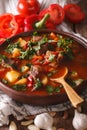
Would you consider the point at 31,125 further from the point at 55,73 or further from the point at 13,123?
the point at 55,73

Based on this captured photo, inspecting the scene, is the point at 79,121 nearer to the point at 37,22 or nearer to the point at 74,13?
the point at 37,22

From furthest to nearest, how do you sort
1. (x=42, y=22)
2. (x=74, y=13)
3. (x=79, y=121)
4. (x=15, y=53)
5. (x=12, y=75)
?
(x=74, y=13) < (x=42, y=22) < (x=15, y=53) < (x=12, y=75) < (x=79, y=121)

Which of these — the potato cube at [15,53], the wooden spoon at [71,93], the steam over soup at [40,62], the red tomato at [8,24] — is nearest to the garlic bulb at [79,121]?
the wooden spoon at [71,93]

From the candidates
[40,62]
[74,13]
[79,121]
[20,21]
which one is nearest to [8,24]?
[20,21]

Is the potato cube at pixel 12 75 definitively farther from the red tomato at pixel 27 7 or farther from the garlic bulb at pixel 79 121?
the red tomato at pixel 27 7

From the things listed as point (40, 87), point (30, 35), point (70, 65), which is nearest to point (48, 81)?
point (40, 87)

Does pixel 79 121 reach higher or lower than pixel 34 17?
lower

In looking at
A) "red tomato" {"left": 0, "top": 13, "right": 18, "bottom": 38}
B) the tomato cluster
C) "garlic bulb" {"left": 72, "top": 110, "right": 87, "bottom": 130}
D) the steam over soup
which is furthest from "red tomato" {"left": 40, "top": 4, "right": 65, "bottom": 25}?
"garlic bulb" {"left": 72, "top": 110, "right": 87, "bottom": 130}
